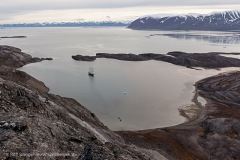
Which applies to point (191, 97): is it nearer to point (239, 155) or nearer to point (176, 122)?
point (176, 122)

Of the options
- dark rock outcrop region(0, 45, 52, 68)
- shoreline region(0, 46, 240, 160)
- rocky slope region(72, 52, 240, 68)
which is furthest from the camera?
rocky slope region(72, 52, 240, 68)

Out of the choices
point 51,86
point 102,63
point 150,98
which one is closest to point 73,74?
point 51,86

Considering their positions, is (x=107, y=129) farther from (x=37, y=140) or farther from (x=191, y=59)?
(x=191, y=59)

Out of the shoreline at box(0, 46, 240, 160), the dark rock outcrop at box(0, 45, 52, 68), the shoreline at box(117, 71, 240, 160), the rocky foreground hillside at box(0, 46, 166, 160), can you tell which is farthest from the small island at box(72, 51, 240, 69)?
the rocky foreground hillside at box(0, 46, 166, 160)

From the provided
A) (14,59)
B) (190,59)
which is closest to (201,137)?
(190,59)

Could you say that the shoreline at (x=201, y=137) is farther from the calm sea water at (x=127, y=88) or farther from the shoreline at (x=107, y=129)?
the calm sea water at (x=127, y=88)

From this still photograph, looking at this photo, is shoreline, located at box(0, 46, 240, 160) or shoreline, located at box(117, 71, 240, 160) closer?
shoreline, located at box(0, 46, 240, 160)

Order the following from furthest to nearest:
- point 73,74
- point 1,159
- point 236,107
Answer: point 73,74
point 236,107
point 1,159

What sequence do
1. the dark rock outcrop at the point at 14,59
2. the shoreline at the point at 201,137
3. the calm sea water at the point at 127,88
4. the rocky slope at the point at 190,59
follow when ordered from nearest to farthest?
the shoreline at the point at 201,137
the calm sea water at the point at 127,88
the dark rock outcrop at the point at 14,59
the rocky slope at the point at 190,59

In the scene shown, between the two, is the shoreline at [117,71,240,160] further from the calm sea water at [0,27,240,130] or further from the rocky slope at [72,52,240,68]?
the rocky slope at [72,52,240,68]

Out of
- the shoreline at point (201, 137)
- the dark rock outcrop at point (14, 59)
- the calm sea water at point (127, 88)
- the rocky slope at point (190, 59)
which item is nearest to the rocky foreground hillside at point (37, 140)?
the shoreline at point (201, 137)

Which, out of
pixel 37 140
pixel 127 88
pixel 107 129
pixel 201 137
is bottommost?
pixel 127 88
